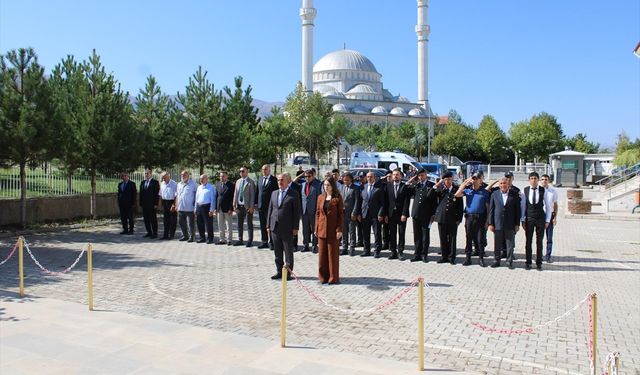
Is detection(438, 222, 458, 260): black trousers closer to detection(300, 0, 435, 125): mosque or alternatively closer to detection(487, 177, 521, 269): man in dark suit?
detection(487, 177, 521, 269): man in dark suit

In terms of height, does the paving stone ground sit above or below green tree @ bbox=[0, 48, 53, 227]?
below

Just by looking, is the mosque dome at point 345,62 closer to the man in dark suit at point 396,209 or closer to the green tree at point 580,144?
the green tree at point 580,144

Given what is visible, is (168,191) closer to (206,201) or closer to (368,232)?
(206,201)

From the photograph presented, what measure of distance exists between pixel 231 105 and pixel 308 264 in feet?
46.2

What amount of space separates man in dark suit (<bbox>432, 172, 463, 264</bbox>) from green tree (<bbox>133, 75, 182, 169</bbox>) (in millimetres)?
12539

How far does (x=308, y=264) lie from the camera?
11.3 m

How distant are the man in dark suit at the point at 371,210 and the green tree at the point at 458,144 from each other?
232 ft

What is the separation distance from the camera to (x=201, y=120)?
22984mm

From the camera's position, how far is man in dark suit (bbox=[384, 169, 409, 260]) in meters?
12.0

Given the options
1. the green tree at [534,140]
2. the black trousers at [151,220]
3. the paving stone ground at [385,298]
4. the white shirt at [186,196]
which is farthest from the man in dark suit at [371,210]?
the green tree at [534,140]

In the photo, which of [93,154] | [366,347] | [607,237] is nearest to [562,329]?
[366,347]

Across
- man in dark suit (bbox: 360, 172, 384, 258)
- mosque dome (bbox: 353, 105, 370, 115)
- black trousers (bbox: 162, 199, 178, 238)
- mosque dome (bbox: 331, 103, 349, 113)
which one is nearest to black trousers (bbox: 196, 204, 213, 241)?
black trousers (bbox: 162, 199, 178, 238)

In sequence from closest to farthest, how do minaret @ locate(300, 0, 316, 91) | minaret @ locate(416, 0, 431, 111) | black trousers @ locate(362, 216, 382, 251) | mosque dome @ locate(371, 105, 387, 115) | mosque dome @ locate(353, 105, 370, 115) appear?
black trousers @ locate(362, 216, 382, 251) → minaret @ locate(300, 0, 316, 91) → minaret @ locate(416, 0, 431, 111) → mosque dome @ locate(353, 105, 370, 115) → mosque dome @ locate(371, 105, 387, 115)

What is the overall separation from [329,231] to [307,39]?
87105 mm
